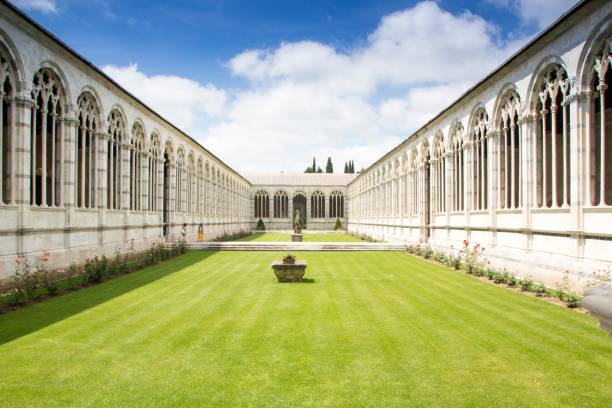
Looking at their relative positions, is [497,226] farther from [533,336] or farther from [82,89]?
[82,89]

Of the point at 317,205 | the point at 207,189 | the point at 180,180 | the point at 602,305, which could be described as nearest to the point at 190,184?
the point at 180,180

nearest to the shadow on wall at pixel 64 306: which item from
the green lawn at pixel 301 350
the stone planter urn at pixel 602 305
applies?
the green lawn at pixel 301 350

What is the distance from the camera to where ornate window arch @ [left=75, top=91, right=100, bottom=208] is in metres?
17.2

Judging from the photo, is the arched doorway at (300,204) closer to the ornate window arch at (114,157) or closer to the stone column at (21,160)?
the ornate window arch at (114,157)

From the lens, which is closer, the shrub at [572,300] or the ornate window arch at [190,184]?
the shrub at [572,300]

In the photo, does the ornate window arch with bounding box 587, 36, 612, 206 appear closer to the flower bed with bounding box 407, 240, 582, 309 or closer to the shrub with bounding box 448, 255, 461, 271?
the flower bed with bounding box 407, 240, 582, 309

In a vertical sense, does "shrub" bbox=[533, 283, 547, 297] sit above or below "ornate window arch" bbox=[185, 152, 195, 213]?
below

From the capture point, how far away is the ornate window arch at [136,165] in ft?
75.2

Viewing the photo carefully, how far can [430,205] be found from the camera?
26672mm

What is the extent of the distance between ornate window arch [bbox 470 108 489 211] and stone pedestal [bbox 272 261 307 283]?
9065 mm

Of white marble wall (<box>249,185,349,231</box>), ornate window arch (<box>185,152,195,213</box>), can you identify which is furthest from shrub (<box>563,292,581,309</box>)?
white marble wall (<box>249,185,349,231</box>)

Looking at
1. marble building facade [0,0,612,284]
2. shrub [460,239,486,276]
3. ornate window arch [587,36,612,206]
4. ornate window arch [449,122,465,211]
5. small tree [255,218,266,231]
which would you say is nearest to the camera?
ornate window arch [587,36,612,206]

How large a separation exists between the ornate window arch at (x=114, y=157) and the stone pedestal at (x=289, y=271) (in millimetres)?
9855

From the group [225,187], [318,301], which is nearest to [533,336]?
[318,301]
